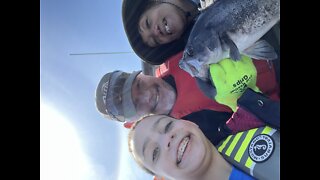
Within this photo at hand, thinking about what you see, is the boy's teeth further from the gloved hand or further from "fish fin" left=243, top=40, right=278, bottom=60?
"fish fin" left=243, top=40, right=278, bottom=60

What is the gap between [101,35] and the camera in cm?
159

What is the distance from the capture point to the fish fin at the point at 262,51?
4.47 feet

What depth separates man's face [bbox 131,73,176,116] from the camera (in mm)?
1475

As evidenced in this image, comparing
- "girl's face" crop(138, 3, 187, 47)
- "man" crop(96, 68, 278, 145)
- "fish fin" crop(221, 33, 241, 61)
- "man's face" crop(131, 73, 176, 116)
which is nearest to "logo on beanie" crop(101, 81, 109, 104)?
"man" crop(96, 68, 278, 145)

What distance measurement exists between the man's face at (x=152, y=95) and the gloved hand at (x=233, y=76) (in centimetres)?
18

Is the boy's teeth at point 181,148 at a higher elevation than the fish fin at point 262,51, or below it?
below

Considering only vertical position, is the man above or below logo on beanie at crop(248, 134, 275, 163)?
above

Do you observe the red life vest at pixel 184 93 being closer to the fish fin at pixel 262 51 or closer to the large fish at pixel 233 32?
the large fish at pixel 233 32

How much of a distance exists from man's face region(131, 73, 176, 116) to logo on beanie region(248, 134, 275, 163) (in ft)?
1.04

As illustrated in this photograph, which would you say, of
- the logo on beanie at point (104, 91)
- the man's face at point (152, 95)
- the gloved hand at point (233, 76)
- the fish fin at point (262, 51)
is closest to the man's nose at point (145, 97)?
the man's face at point (152, 95)

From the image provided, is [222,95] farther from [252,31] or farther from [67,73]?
[67,73]

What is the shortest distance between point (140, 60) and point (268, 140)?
527 millimetres

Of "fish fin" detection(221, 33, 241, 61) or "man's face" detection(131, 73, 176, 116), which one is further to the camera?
"man's face" detection(131, 73, 176, 116)
